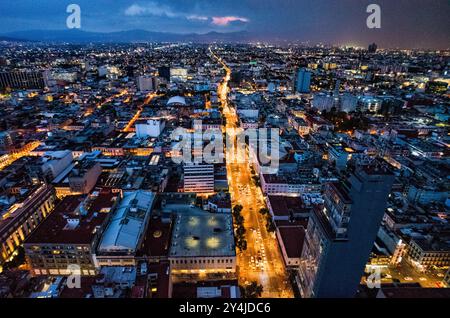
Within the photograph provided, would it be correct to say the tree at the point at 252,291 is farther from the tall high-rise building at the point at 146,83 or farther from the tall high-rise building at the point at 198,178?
the tall high-rise building at the point at 146,83

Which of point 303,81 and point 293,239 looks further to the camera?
point 303,81

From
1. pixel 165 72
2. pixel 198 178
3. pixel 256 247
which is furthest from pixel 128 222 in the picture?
pixel 165 72

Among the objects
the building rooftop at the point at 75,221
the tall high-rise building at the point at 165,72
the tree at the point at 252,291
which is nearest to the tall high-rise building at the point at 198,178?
the building rooftop at the point at 75,221

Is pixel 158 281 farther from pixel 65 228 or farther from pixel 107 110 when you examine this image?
pixel 107 110

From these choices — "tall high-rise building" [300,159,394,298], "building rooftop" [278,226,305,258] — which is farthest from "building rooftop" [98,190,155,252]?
"tall high-rise building" [300,159,394,298]

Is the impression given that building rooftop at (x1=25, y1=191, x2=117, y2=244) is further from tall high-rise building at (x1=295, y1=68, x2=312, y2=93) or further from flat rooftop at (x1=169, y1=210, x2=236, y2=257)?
tall high-rise building at (x1=295, y1=68, x2=312, y2=93)

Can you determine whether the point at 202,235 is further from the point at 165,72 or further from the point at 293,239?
the point at 165,72

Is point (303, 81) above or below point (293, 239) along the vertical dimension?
above
